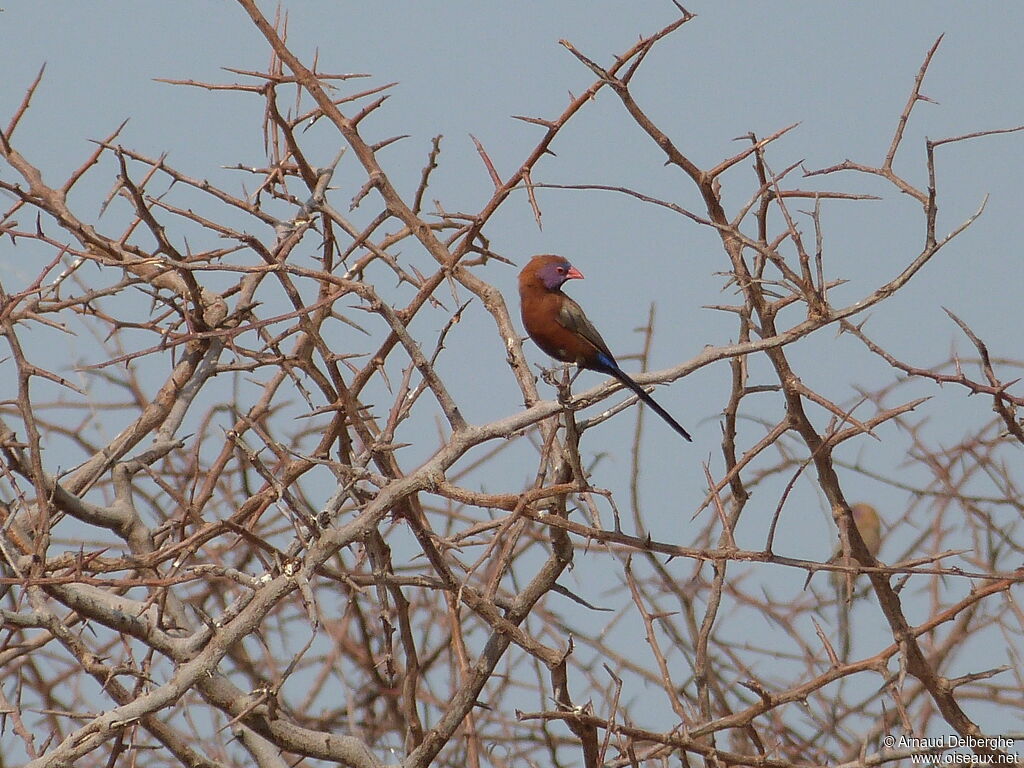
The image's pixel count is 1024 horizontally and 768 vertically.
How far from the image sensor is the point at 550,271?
17.8 ft

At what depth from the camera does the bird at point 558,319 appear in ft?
17.5

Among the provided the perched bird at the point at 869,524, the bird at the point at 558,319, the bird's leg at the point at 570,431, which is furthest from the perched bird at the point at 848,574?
the bird at the point at 558,319

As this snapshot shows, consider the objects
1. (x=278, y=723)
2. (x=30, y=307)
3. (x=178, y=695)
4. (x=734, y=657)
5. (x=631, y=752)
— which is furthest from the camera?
(x=734, y=657)

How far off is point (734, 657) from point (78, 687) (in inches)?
94.6

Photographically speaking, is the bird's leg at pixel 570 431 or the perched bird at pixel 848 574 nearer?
the bird's leg at pixel 570 431

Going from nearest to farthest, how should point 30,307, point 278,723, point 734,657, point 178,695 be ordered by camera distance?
point 178,695, point 278,723, point 30,307, point 734,657

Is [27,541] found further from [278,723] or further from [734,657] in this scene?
[734,657]

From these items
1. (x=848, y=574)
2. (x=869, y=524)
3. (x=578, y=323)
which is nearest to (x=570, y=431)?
(x=848, y=574)

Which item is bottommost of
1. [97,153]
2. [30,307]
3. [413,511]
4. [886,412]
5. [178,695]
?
[178,695]

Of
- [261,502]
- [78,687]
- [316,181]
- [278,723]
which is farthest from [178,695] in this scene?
[78,687]

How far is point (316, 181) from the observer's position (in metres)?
4.15

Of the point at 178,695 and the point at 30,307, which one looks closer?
the point at 178,695

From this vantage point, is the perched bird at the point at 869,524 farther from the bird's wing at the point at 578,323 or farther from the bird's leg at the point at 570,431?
the bird's leg at the point at 570,431

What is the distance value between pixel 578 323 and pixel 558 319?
82 millimetres
